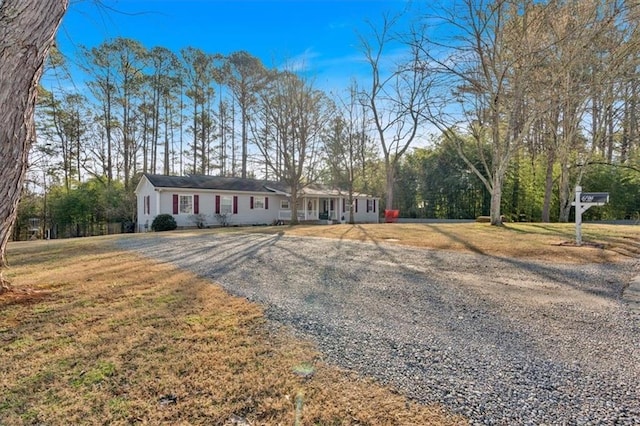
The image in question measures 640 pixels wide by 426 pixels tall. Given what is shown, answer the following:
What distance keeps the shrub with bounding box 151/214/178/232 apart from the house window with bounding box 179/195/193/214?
4.48 feet

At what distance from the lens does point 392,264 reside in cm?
638

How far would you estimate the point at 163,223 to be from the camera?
56.2 ft

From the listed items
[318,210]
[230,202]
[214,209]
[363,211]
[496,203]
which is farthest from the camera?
[363,211]

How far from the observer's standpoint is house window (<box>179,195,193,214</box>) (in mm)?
18688

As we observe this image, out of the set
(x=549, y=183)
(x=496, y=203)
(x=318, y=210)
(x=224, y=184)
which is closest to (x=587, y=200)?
(x=496, y=203)

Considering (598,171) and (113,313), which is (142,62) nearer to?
(113,313)

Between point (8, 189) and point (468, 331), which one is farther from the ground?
point (8, 189)

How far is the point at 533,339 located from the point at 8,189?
195 inches

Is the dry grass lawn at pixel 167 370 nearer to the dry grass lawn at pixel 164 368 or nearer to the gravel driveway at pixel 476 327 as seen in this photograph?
the dry grass lawn at pixel 164 368

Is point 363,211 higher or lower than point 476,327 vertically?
higher

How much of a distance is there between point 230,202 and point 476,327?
18720 millimetres

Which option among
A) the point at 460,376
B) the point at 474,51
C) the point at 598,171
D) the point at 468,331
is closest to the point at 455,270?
the point at 468,331

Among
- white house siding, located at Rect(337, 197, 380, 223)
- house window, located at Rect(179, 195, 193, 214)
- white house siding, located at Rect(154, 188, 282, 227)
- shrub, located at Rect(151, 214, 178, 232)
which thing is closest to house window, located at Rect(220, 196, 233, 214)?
white house siding, located at Rect(154, 188, 282, 227)

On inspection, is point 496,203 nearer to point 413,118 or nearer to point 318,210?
point 413,118
